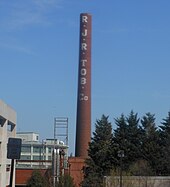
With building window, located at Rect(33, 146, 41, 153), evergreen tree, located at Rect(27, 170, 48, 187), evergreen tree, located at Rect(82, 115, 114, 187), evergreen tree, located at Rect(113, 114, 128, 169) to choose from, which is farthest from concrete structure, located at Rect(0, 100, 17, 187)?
building window, located at Rect(33, 146, 41, 153)

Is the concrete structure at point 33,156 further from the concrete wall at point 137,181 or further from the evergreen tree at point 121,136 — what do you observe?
the concrete wall at point 137,181

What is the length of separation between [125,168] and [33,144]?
237 ft

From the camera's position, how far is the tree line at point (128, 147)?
212 feet

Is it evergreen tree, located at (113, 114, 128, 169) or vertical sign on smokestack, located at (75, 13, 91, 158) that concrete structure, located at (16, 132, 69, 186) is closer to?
vertical sign on smokestack, located at (75, 13, 91, 158)

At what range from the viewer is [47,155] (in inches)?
5290

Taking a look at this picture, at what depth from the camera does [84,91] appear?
77562 mm

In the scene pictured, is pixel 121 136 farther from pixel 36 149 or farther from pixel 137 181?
pixel 36 149

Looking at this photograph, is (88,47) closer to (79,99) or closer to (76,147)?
(79,99)

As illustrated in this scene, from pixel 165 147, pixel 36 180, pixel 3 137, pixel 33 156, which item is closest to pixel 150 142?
pixel 165 147

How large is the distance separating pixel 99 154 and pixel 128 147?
4154 mm

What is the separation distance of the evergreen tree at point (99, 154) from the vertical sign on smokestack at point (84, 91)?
124 inches

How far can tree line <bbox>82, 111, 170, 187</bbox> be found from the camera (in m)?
64.6

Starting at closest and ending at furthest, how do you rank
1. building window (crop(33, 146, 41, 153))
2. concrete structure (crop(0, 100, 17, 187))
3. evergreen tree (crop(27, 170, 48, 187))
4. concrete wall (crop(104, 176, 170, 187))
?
concrete wall (crop(104, 176, 170, 187)) < concrete structure (crop(0, 100, 17, 187)) < evergreen tree (crop(27, 170, 48, 187)) < building window (crop(33, 146, 41, 153))

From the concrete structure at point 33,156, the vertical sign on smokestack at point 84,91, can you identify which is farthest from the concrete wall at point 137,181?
the vertical sign on smokestack at point 84,91
